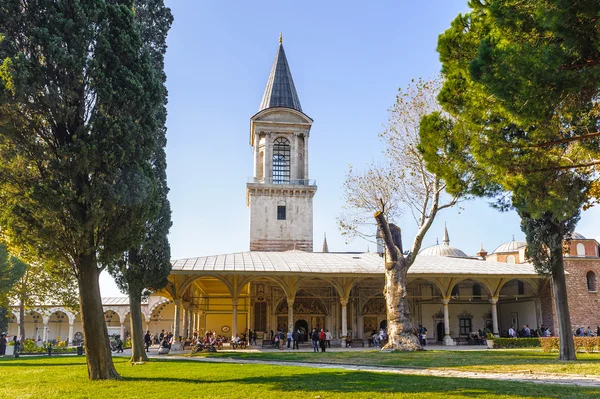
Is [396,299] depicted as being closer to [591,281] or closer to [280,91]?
[591,281]

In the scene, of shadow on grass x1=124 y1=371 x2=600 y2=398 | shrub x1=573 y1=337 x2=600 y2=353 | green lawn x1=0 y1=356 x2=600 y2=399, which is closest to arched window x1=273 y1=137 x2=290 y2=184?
shrub x1=573 y1=337 x2=600 y2=353

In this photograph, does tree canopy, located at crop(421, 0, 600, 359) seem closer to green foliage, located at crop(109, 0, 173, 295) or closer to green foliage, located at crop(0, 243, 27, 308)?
green foliage, located at crop(109, 0, 173, 295)

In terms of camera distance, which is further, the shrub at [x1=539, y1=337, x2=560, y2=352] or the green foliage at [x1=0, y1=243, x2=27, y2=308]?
the green foliage at [x1=0, y1=243, x2=27, y2=308]

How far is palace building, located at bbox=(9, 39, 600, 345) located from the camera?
24234 mm

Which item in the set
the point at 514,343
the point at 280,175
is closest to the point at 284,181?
the point at 280,175

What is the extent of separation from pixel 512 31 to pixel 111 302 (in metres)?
41.2

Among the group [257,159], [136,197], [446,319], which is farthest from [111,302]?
[136,197]

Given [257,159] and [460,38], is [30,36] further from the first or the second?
[257,159]

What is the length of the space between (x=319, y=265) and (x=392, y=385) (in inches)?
639

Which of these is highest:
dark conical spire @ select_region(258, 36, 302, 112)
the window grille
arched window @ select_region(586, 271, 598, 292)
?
dark conical spire @ select_region(258, 36, 302, 112)

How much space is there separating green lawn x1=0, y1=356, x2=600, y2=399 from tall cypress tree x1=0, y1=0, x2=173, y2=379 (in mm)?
1179

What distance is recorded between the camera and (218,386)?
353 inches

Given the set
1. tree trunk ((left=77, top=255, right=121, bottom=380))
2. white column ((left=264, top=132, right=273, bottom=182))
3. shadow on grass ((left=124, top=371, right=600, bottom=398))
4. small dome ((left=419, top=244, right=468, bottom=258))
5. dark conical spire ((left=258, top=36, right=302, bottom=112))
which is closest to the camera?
shadow on grass ((left=124, top=371, right=600, bottom=398))

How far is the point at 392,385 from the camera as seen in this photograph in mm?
8586
